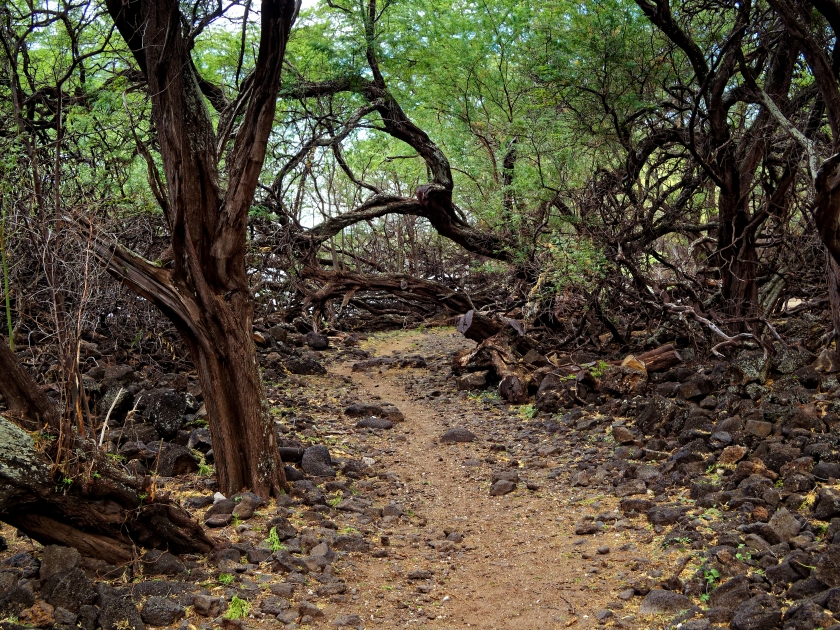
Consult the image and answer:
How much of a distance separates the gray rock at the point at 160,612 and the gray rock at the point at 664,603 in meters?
2.44

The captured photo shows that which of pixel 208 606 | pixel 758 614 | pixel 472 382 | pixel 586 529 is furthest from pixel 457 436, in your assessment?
pixel 758 614

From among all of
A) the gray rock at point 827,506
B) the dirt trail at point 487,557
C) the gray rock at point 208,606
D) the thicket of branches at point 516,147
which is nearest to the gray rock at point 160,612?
the gray rock at point 208,606

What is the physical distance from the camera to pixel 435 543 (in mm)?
5188

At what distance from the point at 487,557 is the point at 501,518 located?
0.74 meters

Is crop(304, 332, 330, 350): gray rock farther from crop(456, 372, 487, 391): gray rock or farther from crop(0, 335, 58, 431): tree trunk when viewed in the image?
crop(0, 335, 58, 431): tree trunk

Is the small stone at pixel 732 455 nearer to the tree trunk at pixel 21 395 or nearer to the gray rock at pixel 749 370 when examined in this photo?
the gray rock at pixel 749 370

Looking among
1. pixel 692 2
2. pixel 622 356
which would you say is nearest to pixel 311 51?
pixel 692 2

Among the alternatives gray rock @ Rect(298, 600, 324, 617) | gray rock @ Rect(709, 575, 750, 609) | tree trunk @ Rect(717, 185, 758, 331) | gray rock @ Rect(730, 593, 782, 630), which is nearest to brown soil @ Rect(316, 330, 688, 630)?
gray rock @ Rect(298, 600, 324, 617)

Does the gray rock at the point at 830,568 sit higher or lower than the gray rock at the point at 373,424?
lower

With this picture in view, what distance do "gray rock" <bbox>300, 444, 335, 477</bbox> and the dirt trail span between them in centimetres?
70

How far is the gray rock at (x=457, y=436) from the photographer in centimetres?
762

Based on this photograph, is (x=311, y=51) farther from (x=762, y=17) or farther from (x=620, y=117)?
(x=762, y=17)

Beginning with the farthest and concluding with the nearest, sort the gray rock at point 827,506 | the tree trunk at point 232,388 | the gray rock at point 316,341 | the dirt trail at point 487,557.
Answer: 1. the gray rock at point 316,341
2. the tree trunk at point 232,388
3. the gray rock at point 827,506
4. the dirt trail at point 487,557

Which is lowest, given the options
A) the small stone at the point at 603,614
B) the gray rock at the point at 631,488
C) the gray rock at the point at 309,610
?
the small stone at the point at 603,614
